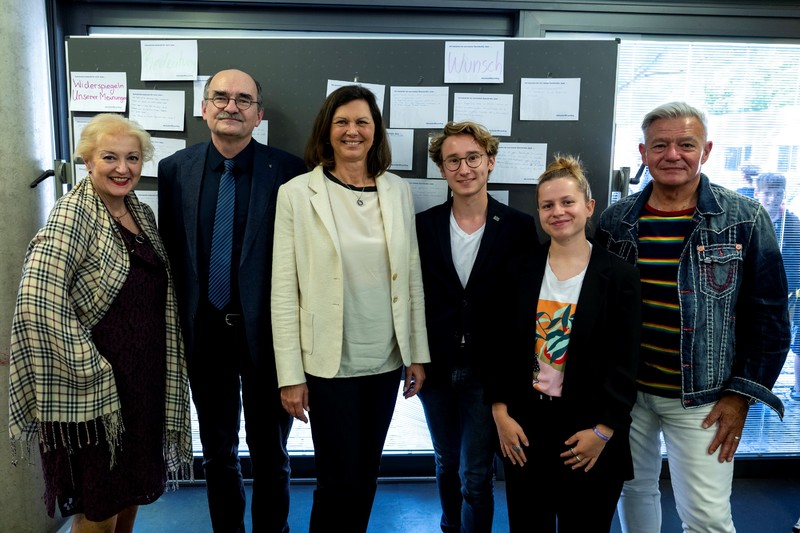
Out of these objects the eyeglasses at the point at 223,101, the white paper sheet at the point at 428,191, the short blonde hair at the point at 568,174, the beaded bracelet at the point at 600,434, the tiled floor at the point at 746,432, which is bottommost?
the tiled floor at the point at 746,432

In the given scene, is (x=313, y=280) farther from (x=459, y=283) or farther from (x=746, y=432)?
(x=746, y=432)

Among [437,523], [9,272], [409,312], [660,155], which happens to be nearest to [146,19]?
[9,272]

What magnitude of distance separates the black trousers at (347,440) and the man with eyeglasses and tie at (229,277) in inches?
10.8

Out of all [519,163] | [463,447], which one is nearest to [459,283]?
[463,447]

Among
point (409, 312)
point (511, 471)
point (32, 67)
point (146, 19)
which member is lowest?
point (511, 471)

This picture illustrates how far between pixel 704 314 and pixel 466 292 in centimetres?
74

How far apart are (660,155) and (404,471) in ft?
6.69

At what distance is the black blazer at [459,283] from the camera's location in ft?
5.60

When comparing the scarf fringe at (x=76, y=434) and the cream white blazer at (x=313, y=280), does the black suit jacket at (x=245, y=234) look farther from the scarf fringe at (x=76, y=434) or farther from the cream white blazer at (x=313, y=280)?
the scarf fringe at (x=76, y=434)

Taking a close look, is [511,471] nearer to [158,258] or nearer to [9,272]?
[158,258]

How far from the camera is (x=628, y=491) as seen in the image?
1.82 meters

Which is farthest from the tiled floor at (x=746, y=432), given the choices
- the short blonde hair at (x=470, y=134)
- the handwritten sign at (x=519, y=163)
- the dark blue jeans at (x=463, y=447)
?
the short blonde hair at (x=470, y=134)

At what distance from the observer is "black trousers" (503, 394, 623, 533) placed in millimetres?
1519

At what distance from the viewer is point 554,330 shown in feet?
5.03
